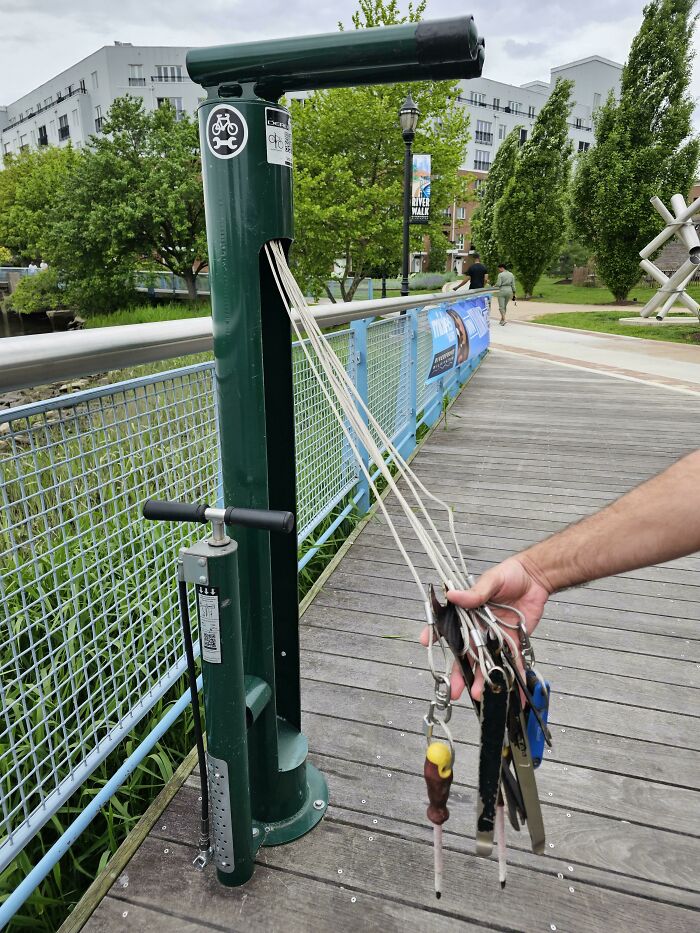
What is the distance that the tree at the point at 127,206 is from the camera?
77.0 feet

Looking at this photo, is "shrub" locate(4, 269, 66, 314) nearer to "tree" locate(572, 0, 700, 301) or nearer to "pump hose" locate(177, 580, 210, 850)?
"tree" locate(572, 0, 700, 301)

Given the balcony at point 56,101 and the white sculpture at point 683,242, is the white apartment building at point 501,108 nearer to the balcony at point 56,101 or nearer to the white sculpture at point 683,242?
the balcony at point 56,101

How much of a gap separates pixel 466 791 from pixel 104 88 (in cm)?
6795

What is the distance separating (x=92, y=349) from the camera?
1.18 meters

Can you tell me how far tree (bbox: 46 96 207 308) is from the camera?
23469mm

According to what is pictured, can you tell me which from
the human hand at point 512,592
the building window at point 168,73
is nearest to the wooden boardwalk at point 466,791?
the human hand at point 512,592

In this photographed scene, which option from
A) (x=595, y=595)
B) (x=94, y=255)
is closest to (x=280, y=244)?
(x=595, y=595)

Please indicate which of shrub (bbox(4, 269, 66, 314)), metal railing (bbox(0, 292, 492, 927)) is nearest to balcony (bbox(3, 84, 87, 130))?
shrub (bbox(4, 269, 66, 314))

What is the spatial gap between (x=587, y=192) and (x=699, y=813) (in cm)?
2248

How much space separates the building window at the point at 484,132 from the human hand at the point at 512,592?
66870 millimetres

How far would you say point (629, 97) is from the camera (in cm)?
1888

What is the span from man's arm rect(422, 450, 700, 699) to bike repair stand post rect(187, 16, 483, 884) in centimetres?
58

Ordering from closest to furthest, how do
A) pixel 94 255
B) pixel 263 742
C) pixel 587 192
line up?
pixel 263 742
pixel 587 192
pixel 94 255

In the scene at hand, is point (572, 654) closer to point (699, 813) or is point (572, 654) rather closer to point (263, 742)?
point (699, 813)
